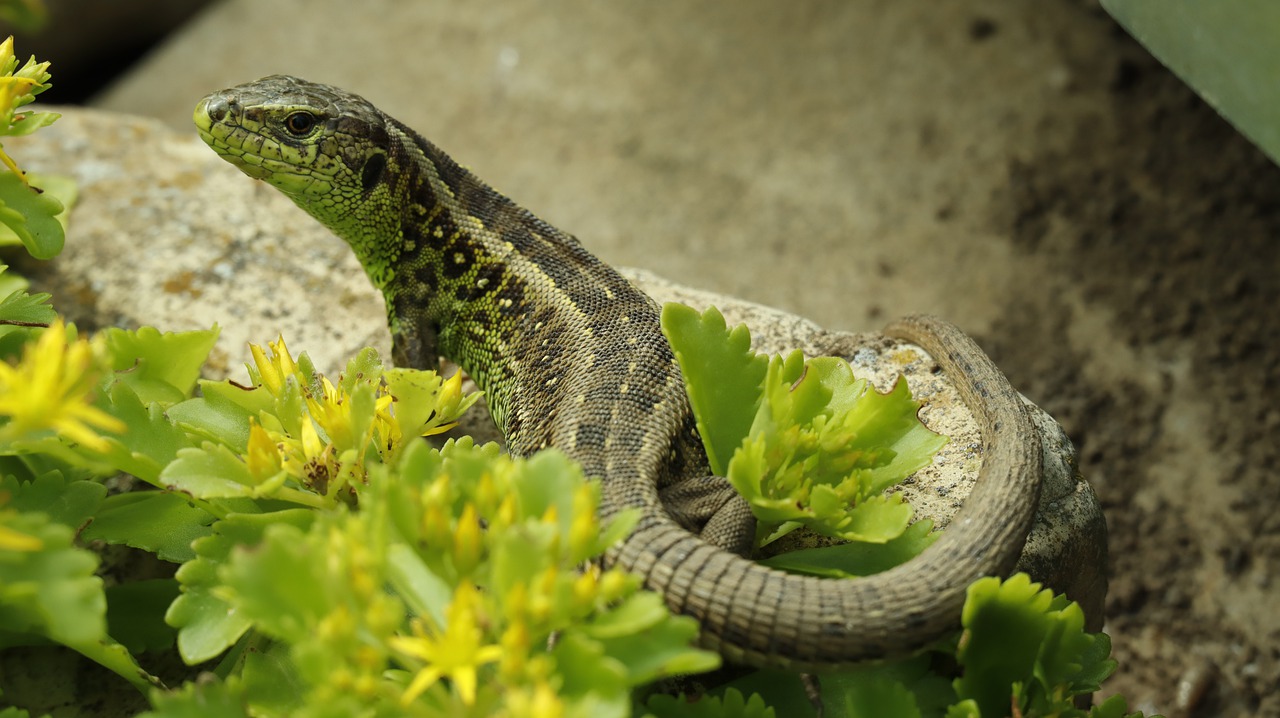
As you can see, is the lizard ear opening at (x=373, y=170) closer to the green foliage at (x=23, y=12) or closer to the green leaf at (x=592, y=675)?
the green foliage at (x=23, y=12)

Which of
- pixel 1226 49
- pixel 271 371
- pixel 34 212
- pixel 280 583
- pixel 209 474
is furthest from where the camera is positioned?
pixel 1226 49

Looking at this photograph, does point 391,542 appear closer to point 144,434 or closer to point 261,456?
point 261,456

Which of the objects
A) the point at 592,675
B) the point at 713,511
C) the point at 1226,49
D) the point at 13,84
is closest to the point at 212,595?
the point at 592,675

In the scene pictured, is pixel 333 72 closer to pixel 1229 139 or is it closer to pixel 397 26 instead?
pixel 397 26

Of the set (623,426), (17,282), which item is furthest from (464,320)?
(17,282)

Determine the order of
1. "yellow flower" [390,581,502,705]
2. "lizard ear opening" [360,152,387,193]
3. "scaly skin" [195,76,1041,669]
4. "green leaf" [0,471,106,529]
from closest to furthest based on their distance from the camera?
"yellow flower" [390,581,502,705] < "scaly skin" [195,76,1041,669] < "green leaf" [0,471,106,529] < "lizard ear opening" [360,152,387,193]

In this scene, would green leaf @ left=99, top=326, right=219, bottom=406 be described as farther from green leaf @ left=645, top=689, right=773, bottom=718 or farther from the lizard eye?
green leaf @ left=645, top=689, right=773, bottom=718

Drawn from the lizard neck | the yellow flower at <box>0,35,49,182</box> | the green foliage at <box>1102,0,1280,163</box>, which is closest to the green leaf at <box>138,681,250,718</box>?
the lizard neck
